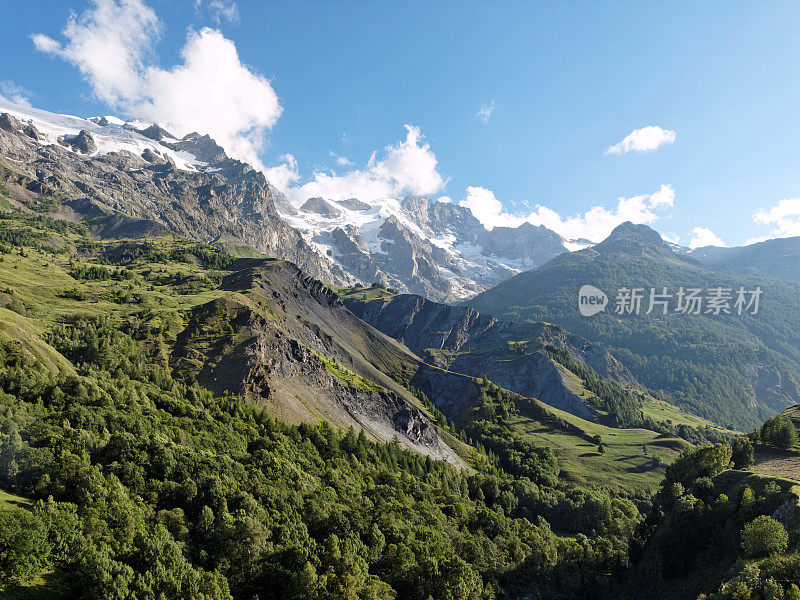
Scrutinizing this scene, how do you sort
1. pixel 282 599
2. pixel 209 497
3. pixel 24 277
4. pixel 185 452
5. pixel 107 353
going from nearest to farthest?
pixel 282 599, pixel 209 497, pixel 185 452, pixel 107 353, pixel 24 277

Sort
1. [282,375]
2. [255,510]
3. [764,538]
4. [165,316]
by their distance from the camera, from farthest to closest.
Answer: [165,316], [282,375], [255,510], [764,538]

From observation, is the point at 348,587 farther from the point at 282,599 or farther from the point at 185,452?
the point at 185,452

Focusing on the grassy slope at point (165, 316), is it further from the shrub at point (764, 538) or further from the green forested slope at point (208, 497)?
the shrub at point (764, 538)

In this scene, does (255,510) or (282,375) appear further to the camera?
(282,375)

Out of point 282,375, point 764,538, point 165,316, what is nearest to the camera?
point 764,538

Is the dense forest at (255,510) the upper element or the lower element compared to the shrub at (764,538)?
lower

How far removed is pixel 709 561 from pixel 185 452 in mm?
81147

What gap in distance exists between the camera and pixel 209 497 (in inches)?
2445

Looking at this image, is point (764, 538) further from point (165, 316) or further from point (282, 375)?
point (165, 316)

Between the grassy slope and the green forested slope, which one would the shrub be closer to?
the green forested slope

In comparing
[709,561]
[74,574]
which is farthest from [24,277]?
[709,561]

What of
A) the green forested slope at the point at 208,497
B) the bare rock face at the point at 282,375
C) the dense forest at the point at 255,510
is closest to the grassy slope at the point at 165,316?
the green forested slope at the point at 208,497

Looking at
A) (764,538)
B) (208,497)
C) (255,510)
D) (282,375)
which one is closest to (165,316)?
(282,375)

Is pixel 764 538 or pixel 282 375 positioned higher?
pixel 764 538
